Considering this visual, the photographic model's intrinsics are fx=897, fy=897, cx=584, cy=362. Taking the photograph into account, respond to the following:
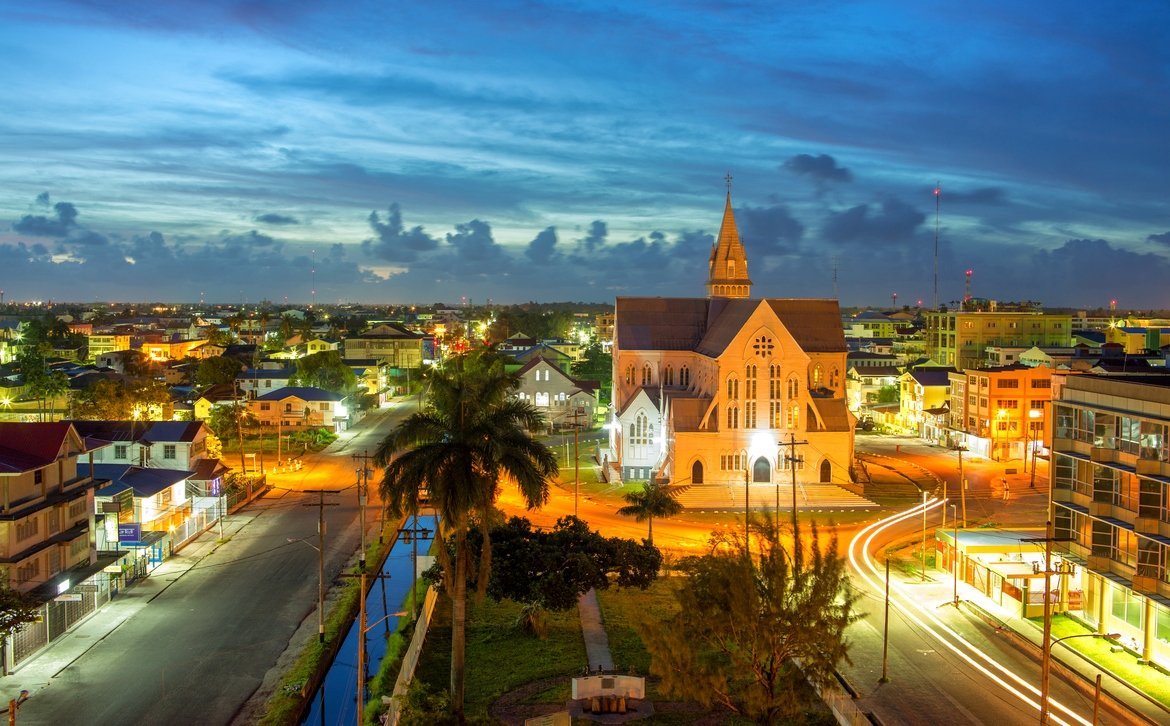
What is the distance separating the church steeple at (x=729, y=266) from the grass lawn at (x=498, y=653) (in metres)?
41.4

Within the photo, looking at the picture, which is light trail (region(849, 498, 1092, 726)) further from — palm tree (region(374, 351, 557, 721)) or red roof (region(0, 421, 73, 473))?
red roof (region(0, 421, 73, 473))

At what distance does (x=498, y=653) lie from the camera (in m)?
31.1

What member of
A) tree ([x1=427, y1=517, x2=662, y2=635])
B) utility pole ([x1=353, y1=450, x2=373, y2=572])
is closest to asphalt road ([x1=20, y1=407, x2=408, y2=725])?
utility pole ([x1=353, y1=450, x2=373, y2=572])

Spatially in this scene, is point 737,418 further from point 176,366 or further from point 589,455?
point 176,366

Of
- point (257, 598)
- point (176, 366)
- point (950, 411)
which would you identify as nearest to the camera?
point (257, 598)

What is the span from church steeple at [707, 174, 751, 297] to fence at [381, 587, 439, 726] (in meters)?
42.5

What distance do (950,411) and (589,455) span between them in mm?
31813

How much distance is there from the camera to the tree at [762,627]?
22.5 metres

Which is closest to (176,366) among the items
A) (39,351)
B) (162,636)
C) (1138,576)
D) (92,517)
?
(39,351)

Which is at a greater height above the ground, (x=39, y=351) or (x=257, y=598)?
(x=39, y=351)

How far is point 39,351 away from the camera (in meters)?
124

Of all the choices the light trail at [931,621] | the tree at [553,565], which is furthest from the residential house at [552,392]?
the tree at [553,565]

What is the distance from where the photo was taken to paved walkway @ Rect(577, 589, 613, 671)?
30.0 m

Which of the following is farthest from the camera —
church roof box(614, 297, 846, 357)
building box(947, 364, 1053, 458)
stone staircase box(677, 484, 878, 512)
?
building box(947, 364, 1053, 458)
